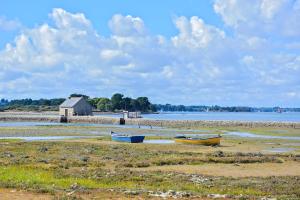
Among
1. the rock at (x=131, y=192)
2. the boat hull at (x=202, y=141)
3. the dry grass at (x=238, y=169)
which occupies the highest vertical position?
the boat hull at (x=202, y=141)

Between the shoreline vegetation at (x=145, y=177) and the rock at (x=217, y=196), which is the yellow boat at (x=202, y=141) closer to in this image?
the shoreline vegetation at (x=145, y=177)

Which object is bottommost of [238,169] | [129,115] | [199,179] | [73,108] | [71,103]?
[238,169]

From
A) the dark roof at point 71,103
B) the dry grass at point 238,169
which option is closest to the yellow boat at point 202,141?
the dry grass at point 238,169

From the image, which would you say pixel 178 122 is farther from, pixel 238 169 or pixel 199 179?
pixel 199 179

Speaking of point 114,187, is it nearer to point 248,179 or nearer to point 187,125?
point 248,179

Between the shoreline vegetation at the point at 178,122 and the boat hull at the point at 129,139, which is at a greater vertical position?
the shoreline vegetation at the point at 178,122

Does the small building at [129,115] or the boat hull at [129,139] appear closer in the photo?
the boat hull at [129,139]

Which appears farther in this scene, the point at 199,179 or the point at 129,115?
the point at 129,115

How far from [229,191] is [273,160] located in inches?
609

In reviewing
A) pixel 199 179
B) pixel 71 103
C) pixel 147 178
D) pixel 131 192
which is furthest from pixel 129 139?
pixel 71 103

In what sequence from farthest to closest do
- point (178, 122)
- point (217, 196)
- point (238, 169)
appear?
point (178, 122), point (238, 169), point (217, 196)

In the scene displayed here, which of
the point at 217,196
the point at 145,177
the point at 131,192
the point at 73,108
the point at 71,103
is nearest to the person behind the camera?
the point at 217,196

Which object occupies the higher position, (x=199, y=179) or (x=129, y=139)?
(x=129, y=139)

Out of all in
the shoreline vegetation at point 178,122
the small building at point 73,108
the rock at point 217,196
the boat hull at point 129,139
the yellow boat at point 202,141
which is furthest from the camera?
the small building at point 73,108
